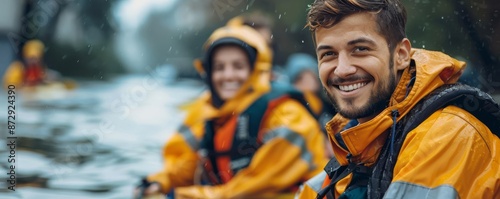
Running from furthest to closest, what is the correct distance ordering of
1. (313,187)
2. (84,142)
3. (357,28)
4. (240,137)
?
(84,142) < (240,137) < (313,187) < (357,28)

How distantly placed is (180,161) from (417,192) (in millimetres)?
3318

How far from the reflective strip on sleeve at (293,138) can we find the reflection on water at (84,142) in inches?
81.9

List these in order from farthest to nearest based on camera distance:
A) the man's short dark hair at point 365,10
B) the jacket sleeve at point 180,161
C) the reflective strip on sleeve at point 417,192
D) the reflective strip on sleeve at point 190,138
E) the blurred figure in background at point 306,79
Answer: the blurred figure in background at point 306,79 < the reflective strip on sleeve at point 190,138 < the jacket sleeve at point 180,161 < the man's short dark hair at point 365,10 < the reflective strip on sleeve at point 417,192

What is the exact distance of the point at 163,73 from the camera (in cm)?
2470

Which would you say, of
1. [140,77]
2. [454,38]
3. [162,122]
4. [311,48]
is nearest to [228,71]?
[454,38]

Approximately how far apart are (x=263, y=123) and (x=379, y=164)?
278cm

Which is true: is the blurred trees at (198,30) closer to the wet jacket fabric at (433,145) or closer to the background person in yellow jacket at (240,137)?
the background person in yellow jacket at (240,137)

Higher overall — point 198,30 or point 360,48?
point 198,30

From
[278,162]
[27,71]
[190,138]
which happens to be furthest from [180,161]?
[27,71]

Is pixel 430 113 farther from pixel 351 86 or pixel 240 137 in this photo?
pixel 240 137

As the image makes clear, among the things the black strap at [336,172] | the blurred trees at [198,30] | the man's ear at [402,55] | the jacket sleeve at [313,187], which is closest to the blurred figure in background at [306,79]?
the blurred trees at [198,30]

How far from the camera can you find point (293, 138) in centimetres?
471

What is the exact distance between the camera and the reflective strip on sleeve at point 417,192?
1.82 meters

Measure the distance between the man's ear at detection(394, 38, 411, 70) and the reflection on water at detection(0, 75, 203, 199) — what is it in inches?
156
